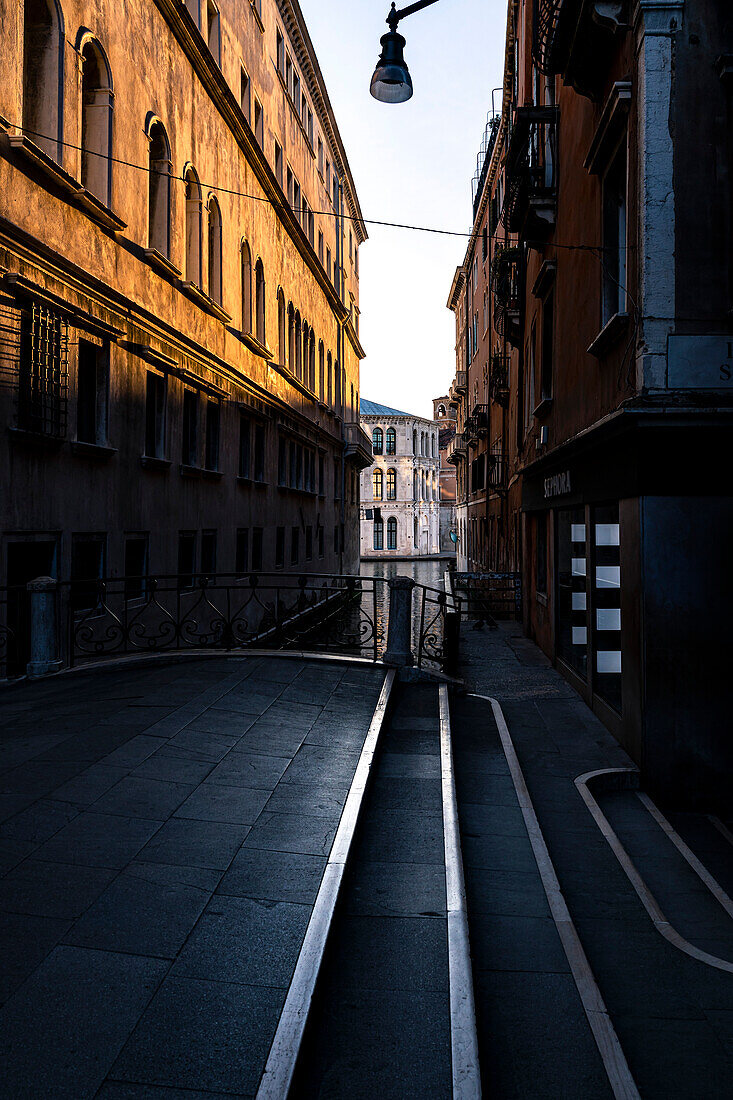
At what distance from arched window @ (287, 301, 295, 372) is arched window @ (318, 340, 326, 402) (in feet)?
17.5

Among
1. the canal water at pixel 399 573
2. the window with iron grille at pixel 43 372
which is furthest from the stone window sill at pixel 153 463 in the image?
the canal water at pixel 399 573

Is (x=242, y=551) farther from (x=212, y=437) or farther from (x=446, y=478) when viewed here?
(x=446, y=478)

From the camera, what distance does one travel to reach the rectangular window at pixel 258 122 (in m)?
21.3

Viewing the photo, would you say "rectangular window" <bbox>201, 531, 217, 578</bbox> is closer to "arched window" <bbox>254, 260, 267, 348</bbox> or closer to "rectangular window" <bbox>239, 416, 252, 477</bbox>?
"rectangular window" <bbox>239, 416, 252, 477</bbox>

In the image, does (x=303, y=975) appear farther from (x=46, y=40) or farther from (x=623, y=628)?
(x=46, y=40)

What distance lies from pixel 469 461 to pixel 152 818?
37.7 metres

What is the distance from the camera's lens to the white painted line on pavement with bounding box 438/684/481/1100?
9.56 ft

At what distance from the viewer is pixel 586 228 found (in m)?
9.66

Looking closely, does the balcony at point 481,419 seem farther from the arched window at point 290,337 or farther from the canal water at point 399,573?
the arched window at point 290,337

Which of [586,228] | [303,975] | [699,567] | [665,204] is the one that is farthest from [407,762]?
[586,228]

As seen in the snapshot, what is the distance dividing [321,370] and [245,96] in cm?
1347

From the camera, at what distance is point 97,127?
11.6m

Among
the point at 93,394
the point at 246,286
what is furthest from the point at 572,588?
the point at 246,286

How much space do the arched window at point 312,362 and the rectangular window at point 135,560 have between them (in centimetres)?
1772
